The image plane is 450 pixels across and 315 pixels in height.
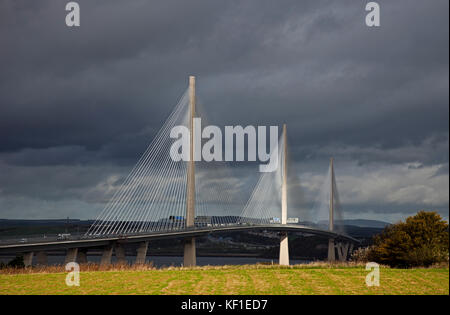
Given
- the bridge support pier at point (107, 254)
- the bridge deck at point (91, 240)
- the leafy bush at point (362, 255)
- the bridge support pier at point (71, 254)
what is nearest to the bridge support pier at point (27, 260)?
the bridge deck at point (91, 240)

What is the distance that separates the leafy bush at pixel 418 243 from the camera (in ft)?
156

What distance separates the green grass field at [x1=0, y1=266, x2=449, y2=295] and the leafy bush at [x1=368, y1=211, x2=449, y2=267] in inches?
387

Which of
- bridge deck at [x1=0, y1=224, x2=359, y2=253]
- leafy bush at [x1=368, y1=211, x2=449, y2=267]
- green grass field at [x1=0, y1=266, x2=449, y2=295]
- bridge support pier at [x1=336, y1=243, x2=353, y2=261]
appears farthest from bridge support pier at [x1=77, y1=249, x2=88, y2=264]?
bridge support pier at [x1=336, y1=243, x2=353, y2=261]

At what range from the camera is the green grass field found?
90.4 ft

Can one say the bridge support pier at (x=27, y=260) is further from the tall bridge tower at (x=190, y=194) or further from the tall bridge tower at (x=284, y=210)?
the tall bridge tower at (x=284, y=210)

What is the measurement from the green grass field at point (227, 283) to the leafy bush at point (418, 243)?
9840mm

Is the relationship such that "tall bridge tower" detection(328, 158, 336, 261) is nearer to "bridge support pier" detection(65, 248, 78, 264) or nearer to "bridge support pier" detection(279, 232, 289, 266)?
"bridge support pier" detection(279, 232, 289, 266)

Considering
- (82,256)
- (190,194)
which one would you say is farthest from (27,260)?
(190,194)

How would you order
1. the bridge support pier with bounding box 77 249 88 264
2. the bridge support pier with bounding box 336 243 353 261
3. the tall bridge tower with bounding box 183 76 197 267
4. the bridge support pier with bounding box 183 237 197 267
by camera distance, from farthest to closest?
the bridge support pier with bounding box 336 243 353 261
the bridge support pier with bounding box 183 237 197 267
the tall bridge tower with bounding box 183 76 197 267
the bridge support pier with bounding box 77 249 88 264

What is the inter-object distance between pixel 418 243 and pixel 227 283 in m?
32.0
